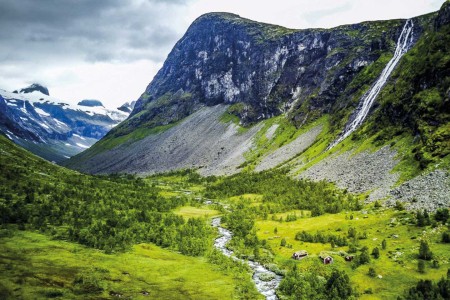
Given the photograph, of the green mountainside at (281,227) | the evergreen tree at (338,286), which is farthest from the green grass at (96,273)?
the evergreen tree at (338,286)

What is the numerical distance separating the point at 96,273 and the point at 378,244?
4310cm

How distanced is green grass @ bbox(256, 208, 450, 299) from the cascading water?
264 feet

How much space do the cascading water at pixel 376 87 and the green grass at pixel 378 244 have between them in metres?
80.5

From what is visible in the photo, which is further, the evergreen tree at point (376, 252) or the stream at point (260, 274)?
the evergreen tree at point (376, 252)

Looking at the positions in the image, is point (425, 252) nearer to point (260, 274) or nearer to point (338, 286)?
point (338, 286)

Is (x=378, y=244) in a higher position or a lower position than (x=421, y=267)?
lower

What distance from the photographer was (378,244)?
5825 centimetres

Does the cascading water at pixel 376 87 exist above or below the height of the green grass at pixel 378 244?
above

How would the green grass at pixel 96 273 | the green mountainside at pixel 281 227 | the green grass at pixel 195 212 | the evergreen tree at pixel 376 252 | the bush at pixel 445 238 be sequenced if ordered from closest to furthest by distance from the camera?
the green grass at pixel 96 273
the green mountainside at pixel 281 227
the bush at pixel 445 238
the evergreen tree at pixel 376 252
the green grass at pixel 195 212

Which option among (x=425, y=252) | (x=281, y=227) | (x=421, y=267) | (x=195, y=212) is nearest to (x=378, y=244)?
(x=425, y=252)

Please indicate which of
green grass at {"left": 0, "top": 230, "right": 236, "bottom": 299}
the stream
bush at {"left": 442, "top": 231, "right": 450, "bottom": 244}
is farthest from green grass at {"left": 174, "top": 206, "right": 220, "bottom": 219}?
bush at {"left": 442, "top": 231, "right": 450, "bottom": 244}

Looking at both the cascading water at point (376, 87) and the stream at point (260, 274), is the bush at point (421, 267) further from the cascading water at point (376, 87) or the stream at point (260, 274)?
the cascading water at point (376, 87)

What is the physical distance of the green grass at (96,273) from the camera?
1580 inches

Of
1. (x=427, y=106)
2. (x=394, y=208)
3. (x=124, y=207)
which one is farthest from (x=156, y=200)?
(x=427, y=106)
